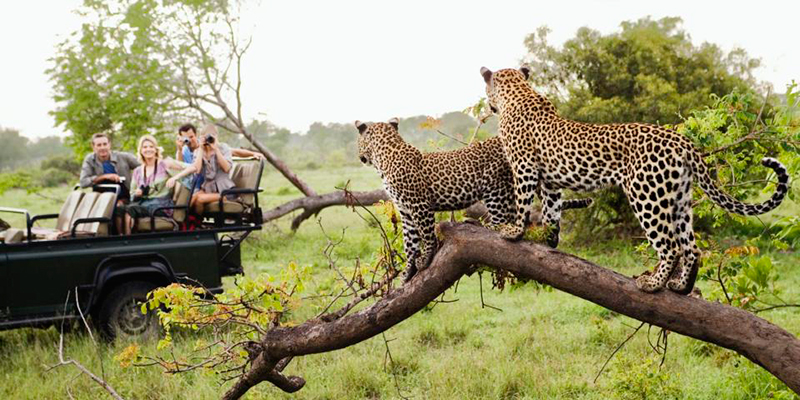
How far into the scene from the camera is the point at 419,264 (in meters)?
3.95

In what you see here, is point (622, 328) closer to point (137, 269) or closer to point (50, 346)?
point (137, 269)

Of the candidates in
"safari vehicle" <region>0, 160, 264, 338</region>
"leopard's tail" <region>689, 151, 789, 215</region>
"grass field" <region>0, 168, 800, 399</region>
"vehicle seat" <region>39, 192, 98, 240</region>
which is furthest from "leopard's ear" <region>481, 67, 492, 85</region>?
"vehicle seat" <region>39, 192, 98, 240</region>

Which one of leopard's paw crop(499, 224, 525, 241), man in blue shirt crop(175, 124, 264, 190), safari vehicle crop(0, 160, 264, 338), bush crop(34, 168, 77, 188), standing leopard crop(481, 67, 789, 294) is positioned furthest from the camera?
bush crop(34, 168, 77, 188)

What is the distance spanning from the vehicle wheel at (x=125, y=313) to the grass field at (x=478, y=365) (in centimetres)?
19

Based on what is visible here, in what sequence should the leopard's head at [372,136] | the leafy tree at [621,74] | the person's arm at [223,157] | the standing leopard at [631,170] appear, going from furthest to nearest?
the leafy tree at [621,74], the person's arm at [223,157], the leopard's head at [372,136], the standing leopard at [631,170]

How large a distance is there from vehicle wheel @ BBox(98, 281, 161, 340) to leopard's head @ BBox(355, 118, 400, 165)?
4304 mm

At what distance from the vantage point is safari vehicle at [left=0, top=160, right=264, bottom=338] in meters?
Result: 7.01

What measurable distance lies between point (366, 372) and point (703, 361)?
313cm

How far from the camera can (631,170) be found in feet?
9.93

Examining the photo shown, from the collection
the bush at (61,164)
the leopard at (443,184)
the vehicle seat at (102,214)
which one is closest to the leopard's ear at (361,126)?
the leopard at (443,184)

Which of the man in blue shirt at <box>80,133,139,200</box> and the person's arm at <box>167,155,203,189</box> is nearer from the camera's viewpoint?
the person's arm at <box>167,155,203,189</box>

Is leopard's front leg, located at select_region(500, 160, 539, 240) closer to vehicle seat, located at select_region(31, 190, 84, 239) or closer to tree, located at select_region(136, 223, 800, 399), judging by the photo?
tree, located at select_region(136, 223, 800, 399)

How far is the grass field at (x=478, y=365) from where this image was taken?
20.0ft

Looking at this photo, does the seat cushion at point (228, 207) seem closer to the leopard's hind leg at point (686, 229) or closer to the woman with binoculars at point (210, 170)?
the woman with binoculars at point (210, 170)
